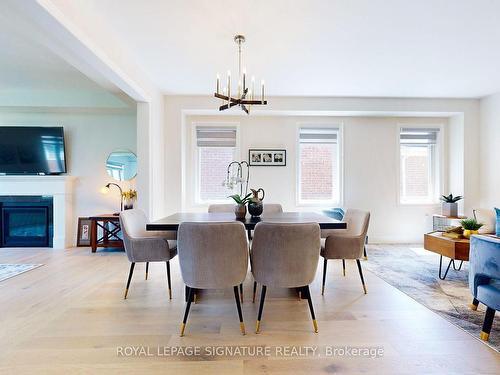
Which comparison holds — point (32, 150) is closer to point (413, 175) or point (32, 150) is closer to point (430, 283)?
point (430, 283)

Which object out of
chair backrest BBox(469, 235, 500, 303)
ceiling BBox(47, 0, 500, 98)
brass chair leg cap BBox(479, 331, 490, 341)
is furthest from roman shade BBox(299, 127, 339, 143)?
brass chair leg cap BBox(479, 331, 490, 341)

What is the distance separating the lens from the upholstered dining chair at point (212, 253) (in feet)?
5.69

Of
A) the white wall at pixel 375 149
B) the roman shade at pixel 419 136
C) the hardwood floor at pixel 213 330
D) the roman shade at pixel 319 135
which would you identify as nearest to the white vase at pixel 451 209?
the white wall at pixel 375 149

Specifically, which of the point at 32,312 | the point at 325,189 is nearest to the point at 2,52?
the point at 32,312

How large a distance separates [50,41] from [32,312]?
2.51 meters

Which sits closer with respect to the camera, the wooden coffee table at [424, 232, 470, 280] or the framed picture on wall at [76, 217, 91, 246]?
the wooden coffee table at [424, 232, 470, 280]

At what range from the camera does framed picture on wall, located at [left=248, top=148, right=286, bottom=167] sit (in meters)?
4.78

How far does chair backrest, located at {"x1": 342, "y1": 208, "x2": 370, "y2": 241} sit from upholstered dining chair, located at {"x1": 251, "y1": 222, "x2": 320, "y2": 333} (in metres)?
1.02

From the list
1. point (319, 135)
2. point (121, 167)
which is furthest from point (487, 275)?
point (121, 167)

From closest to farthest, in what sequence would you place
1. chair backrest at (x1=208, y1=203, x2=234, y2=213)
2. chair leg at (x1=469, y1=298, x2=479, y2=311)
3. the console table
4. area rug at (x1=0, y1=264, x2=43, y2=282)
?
1. chair leg at (x1=469, y1=298, x2=479, y2=311)
2. area rug at (x1=0, y1=264, x2=43, y2=282)
3. chair backrest at (x1=208, y1=203, x2=234, y2=213)
4. the console table

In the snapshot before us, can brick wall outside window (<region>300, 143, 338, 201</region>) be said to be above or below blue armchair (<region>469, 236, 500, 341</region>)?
above

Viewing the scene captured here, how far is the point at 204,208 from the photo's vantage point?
4.79m

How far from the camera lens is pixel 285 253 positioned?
180 cm

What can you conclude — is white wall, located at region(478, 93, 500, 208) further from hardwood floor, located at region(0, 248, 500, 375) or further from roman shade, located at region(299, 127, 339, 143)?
hardwood floor, located at region(0, 248, 500, 375)
